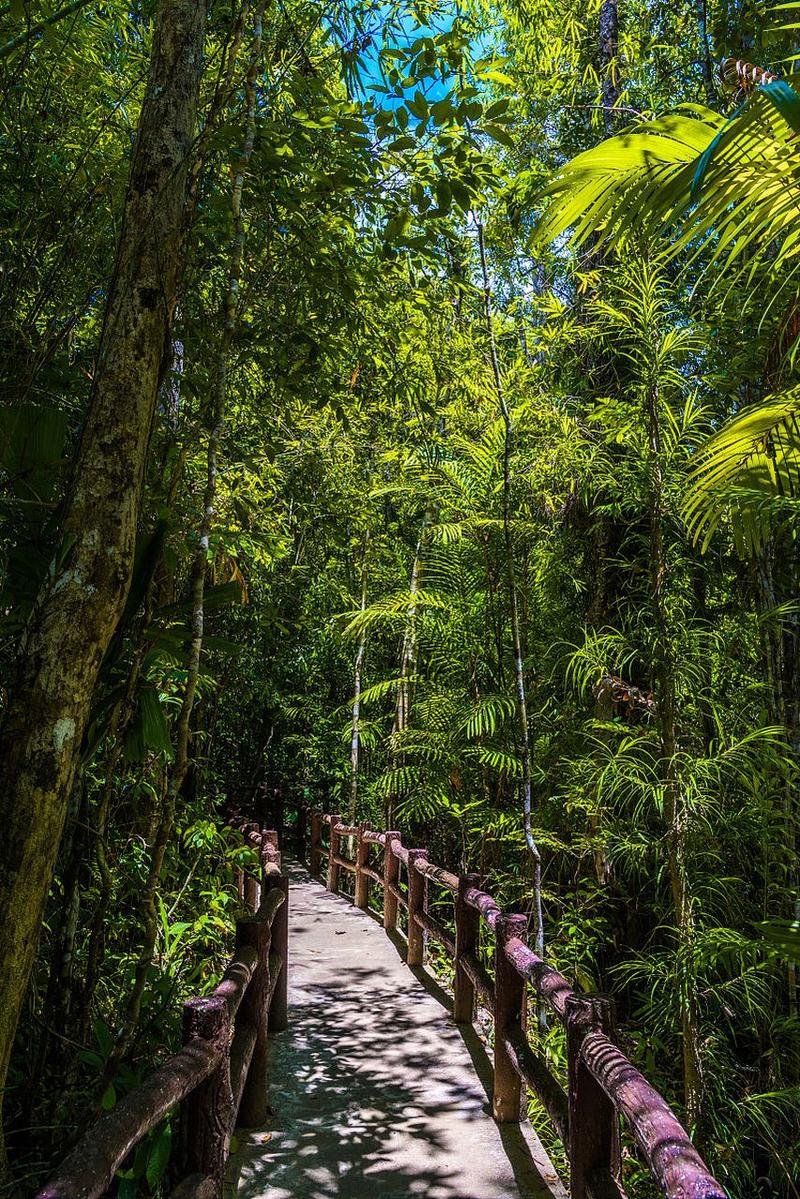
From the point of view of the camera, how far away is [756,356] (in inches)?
177

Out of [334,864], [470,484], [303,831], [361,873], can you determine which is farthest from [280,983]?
[303,831]

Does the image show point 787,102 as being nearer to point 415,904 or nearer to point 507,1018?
point 507,1018

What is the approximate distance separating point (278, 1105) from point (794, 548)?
12.4 ft

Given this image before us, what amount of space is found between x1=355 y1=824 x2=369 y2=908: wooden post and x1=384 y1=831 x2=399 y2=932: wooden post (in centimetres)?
86

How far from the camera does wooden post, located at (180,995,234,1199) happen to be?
2.48 metres

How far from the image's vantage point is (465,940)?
4676 millimetres

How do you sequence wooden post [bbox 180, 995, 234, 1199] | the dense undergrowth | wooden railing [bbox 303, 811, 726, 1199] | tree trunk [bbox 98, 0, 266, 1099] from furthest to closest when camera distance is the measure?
the dense undergrowth → wooden post [bbox 180, 995, 234, 1199] → tree trunk [bbox 98, 0, 266, 1099] → wooden railing [bbox 303, 811, 726, 1199]

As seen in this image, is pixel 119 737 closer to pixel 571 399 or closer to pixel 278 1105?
pixel 278 1105

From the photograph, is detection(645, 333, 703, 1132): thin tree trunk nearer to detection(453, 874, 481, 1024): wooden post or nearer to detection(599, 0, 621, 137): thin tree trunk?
detection(453, 874, 481, 1024): wooden post

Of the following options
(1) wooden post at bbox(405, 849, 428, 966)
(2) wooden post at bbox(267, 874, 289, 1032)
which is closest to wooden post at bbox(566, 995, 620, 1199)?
(2) wooden post at bbox(267, 874, 289, 1032)

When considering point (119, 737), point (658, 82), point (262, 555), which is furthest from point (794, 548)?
point (658, 82)

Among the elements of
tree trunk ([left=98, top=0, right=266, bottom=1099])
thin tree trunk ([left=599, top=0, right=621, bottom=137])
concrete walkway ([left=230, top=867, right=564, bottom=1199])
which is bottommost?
concrete walkway ([left=230, top=867, right=564, bottom=1199])

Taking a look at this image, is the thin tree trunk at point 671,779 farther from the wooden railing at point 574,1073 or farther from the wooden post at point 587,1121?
the wooden post at point 587,1121

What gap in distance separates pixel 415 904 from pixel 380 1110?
6.88 feet
